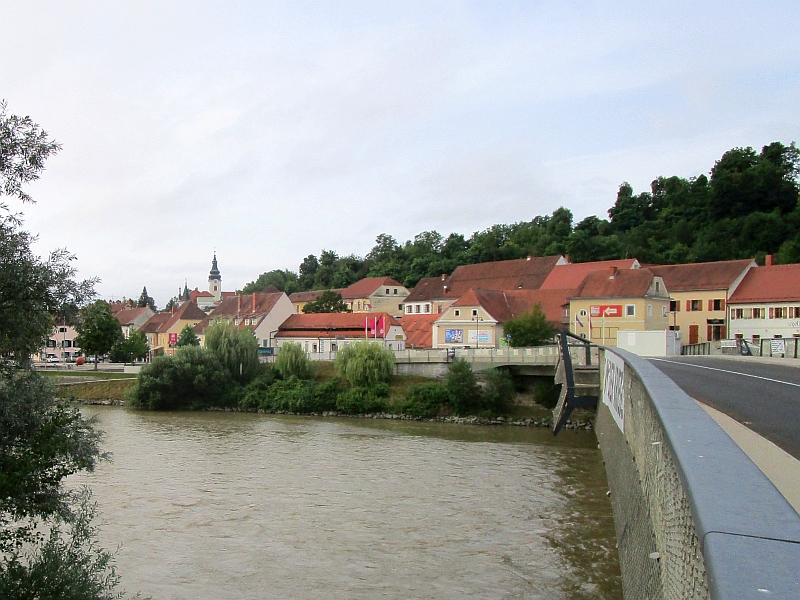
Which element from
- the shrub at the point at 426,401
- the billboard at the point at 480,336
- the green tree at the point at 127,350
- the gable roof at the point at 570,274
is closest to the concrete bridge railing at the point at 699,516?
the shrub at the point at 426,401

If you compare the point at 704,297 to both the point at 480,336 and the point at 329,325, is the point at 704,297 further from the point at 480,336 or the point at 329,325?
the point at 329,325

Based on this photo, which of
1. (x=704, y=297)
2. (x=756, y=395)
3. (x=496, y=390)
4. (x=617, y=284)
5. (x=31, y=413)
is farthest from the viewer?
(x=704, y=297)

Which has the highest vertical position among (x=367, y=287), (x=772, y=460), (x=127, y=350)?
(x=367, y=287)

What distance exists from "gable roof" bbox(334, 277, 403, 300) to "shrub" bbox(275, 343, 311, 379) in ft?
155

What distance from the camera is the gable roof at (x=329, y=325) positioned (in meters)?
61.0

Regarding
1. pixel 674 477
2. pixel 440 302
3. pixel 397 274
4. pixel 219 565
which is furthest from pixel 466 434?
pixel 397 274

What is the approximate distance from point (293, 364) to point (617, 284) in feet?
78.9

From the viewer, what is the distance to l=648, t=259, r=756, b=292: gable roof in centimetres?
5219

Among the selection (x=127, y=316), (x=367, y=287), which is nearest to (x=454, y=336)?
(x=367, y=287)

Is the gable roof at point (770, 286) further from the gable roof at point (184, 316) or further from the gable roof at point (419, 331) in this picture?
the gable roof at point (184, 316)

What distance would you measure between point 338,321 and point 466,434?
3098 cm

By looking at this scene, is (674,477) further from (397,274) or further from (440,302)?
(397,274)

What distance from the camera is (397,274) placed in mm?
104688

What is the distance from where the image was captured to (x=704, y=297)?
5303cm
